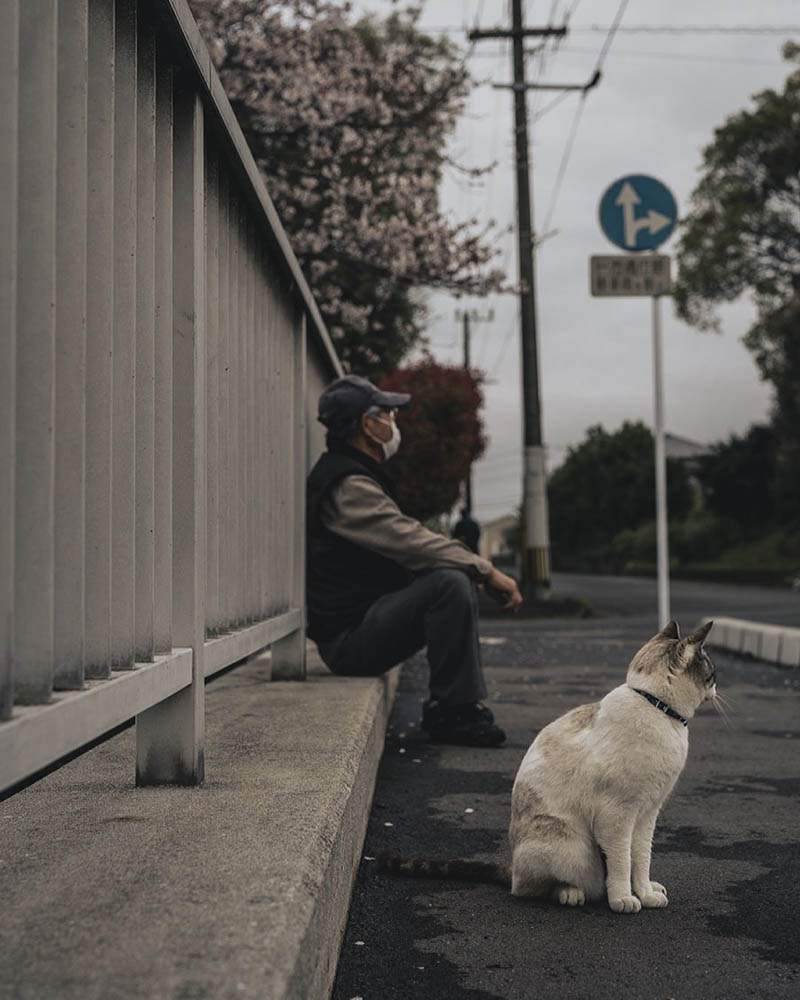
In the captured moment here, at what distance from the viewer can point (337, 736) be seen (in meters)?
3.42

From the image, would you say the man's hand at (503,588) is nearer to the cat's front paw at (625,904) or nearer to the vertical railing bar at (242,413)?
the vertical railing bar at (242,413)

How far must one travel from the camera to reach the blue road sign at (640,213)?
929 cm

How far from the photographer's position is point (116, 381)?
2.26 m

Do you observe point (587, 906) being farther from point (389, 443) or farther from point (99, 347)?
point (389, 443)

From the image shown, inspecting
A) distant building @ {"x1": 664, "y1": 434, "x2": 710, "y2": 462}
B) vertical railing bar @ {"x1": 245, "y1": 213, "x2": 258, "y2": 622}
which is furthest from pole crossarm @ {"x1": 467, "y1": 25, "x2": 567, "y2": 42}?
distant building @ {"x1": 664, "y1": 434, "x2": 710, "y2": 462}

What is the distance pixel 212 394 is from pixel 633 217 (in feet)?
22.2

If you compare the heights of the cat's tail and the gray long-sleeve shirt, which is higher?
the gray long-sleeve shirt

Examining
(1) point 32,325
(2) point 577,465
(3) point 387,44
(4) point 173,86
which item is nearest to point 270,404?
(4) point 173,86

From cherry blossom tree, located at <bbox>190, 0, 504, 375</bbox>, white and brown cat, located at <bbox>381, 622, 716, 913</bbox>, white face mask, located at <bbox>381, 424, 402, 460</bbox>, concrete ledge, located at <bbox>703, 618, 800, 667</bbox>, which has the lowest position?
concrete ledge, located at <bbox>703, 618, 800, 667</bbox>

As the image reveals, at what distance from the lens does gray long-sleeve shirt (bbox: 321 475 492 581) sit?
494 cm

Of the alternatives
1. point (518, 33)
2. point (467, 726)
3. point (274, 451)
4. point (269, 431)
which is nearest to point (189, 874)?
point (269, 431)

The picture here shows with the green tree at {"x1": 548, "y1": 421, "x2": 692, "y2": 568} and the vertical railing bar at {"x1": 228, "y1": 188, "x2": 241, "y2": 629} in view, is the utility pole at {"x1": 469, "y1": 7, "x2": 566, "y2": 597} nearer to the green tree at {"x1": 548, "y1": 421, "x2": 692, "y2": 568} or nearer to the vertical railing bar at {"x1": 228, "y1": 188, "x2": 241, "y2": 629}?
the vertical railing bar at {"x1": 228, "y1": 188, "x2": 241, "y2": 629}

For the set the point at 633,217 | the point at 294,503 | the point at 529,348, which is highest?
the point at 529,348

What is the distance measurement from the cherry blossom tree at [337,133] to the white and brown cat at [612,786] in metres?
10.1
